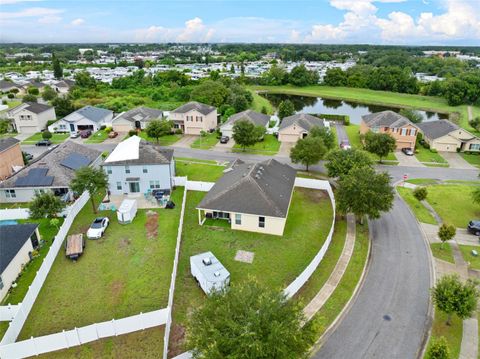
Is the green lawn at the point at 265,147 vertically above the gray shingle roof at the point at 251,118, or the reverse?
the gray shingle roof at the point at 251,118

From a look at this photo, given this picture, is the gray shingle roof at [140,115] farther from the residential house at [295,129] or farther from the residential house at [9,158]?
the residential house at [295,129]

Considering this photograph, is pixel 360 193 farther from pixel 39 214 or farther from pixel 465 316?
pixel 39 214

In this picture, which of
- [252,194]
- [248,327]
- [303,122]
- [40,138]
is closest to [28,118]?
[40,138]

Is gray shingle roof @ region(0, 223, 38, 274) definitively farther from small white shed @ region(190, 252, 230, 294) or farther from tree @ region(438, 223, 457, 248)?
tree @ region(438, 223, 457, 248)

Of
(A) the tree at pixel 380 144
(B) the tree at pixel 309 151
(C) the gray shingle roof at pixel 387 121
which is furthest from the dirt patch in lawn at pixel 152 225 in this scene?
(C) the gray shingle roof at pixel 387 121

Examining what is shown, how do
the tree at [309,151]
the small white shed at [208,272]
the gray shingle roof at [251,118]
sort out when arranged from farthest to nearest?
the gray shingle roof at [251,118] < the tree at [309,151] < the small white shed at [208,272]

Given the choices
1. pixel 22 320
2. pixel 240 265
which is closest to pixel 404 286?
pixel 240 265
